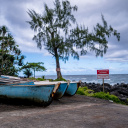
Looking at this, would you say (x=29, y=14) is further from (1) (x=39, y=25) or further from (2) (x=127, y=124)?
(2) (x=127, y=124)

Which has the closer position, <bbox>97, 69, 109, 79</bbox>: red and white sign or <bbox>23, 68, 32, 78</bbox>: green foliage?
<bbox>97, 69, 109, 79</bbox>: red and white sign

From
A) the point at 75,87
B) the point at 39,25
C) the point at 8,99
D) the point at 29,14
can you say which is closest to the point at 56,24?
the point at 39,25

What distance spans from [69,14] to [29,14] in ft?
20.4

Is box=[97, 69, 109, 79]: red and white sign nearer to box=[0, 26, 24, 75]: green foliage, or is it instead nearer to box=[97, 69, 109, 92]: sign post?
box=[97, 69, 109, 92]: sign post

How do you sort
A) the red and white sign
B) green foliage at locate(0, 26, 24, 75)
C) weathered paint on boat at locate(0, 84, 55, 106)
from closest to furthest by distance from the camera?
weathered paint on boat at locate(0, 84, 55, 106)
the red and white sign
green foliage at locate(0, 26, 24, 75)

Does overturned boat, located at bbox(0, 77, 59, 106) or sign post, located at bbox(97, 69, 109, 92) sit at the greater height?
sign post, located at bbox(97, 69, 109, 92)

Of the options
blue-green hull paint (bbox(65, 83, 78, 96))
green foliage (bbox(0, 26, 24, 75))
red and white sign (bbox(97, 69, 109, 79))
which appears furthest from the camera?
green foliage (bbox(0, 26, 24, 75))

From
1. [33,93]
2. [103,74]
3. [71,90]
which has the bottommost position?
[71,90]

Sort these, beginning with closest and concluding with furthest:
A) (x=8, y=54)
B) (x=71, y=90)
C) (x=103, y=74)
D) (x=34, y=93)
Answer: (x=34, y=93), (x=71, y=90), (x=103, y=74), (x=8, y=54)

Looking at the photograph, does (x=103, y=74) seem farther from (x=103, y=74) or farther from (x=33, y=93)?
(x=33, y=93)

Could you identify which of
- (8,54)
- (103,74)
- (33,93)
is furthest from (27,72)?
(33,93)

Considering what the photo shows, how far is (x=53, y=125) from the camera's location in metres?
5.23

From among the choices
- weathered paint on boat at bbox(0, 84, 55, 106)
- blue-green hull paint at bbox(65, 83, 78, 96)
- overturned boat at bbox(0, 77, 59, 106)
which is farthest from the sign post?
weathered paint on boat at bbox(0, 84, 55, 106)

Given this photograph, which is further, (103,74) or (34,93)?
(103,74)
